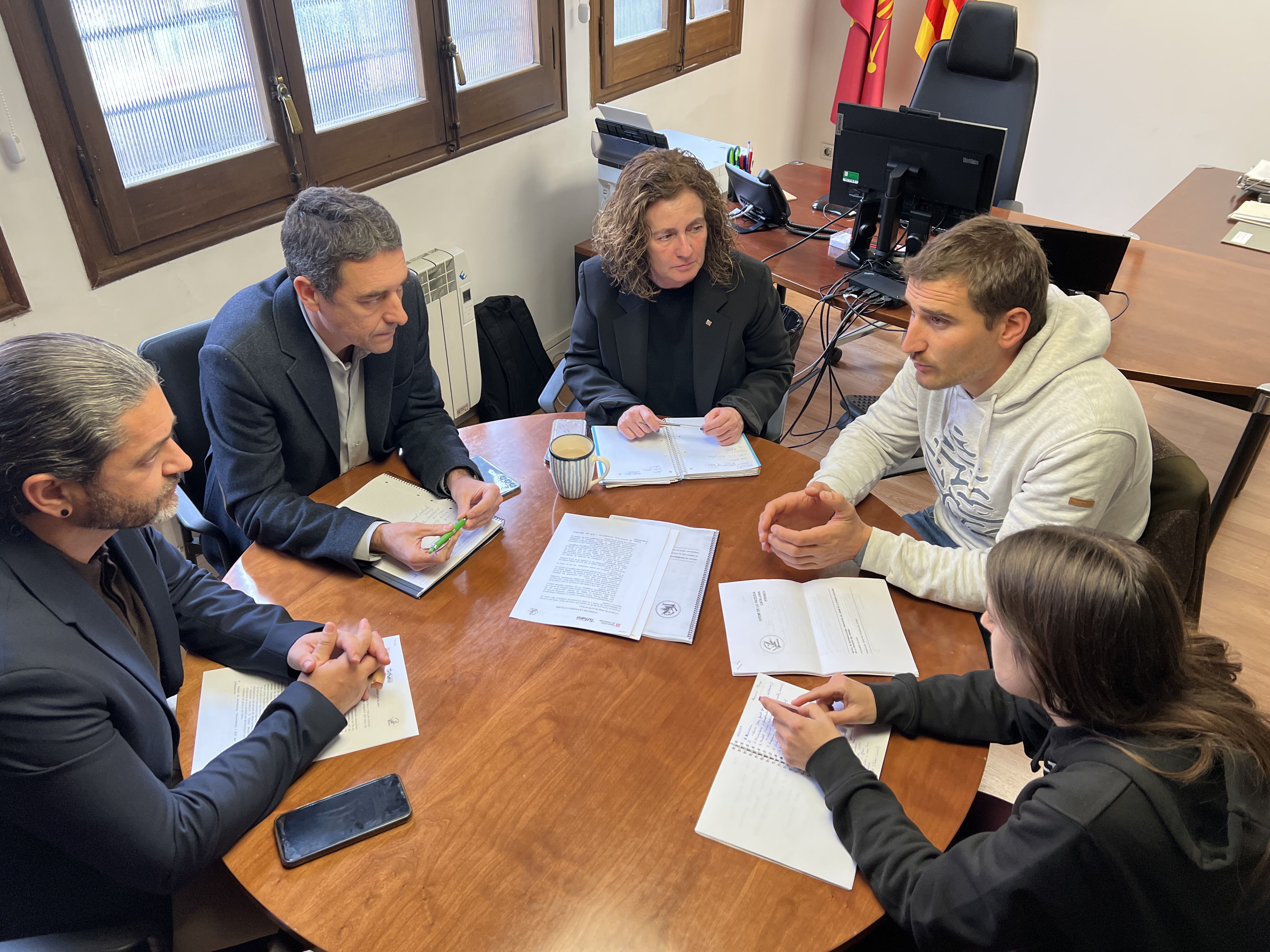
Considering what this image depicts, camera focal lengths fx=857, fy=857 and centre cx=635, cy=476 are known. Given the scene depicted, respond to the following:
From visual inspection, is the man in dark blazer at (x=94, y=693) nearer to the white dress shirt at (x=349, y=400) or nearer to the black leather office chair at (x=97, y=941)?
the black leather office chair at (x=97, y=941)

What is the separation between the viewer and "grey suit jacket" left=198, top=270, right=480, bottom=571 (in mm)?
1602

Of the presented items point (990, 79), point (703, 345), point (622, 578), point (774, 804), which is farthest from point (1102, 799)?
point (990, 79)

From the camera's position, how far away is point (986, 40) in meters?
3.46

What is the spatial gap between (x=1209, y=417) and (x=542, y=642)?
3.36 metres

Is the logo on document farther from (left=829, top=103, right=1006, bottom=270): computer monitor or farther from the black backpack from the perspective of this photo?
the black backpack

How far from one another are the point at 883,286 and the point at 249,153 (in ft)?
6.17

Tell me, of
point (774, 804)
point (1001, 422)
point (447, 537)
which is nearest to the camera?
point (774, 804)

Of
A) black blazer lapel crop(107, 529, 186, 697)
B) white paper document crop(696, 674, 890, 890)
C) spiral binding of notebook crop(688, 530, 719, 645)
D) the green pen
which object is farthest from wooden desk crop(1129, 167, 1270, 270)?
black blazer lapel crop(107, 529, 186, 697)

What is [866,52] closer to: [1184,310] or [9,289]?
[1184,310]

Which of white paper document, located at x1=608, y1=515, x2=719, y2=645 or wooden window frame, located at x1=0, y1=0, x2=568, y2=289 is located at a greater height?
wooden window frame, located at x1=0, y1=0, x2=568, y2=289

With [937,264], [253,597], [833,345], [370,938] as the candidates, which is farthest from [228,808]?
[833,345]

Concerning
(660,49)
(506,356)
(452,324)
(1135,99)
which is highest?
(660,49)

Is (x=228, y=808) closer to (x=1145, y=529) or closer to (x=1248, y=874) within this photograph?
(x=1248, y=874)

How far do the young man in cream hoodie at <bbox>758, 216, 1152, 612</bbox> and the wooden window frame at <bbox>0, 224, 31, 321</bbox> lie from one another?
1.76 metres
